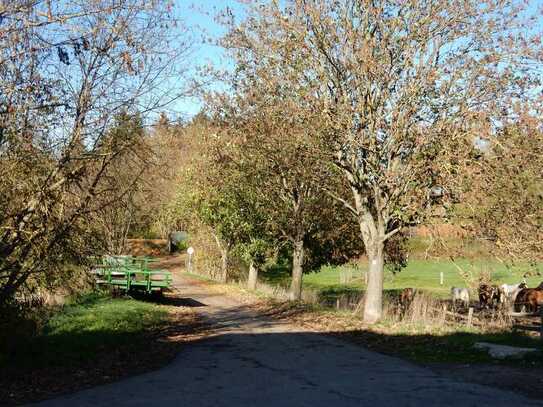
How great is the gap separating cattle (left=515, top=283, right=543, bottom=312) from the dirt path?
1363 centimetres

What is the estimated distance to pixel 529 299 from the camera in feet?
87.8

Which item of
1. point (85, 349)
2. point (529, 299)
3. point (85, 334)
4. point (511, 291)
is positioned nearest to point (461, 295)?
point (511, 291)

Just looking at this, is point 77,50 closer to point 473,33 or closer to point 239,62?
point 239,62

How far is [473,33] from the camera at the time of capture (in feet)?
60.0

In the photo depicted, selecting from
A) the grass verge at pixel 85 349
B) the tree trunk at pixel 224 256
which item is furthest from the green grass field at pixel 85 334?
the tree trunk at pixel 224 256

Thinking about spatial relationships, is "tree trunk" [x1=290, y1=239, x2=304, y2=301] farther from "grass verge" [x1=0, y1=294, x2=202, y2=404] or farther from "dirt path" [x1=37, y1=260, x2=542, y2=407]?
"dirt path" [x1=37, y1=260, x2=542, y2=407]

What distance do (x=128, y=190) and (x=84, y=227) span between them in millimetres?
1434

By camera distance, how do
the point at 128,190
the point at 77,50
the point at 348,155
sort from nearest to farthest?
the point at 77,50, the point at 128,190, the point at 348,155

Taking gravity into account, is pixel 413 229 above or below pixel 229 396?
above

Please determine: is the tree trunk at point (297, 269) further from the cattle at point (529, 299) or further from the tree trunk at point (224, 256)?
the tree trunk at point (224, 256)

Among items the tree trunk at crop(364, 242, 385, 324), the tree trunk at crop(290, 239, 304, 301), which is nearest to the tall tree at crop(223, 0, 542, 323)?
the tree trunk at crop(364, 242, 385, 324)

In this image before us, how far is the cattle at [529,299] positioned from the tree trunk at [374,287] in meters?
10.00

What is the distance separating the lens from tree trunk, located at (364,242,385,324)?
19.6 meters

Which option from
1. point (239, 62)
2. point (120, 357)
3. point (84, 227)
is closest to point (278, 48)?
point (239, 62)
